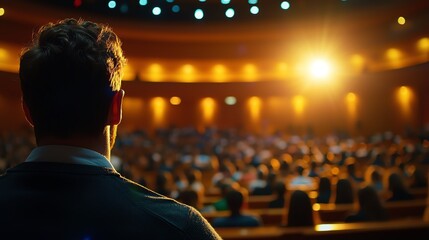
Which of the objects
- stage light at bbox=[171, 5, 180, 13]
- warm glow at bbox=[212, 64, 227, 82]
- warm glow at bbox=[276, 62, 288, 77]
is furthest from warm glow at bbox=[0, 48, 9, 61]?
warm glow at bbox=[276, 62, 288, 77]

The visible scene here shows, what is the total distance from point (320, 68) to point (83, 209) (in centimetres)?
2110

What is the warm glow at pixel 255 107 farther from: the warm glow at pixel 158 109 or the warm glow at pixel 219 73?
the warm glow at pixel 158 109

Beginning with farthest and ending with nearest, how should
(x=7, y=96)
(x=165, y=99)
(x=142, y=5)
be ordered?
(x=165, y=99) < (x=142, y=5) < (x=7, y=96)

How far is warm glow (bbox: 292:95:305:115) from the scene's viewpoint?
74.0ft

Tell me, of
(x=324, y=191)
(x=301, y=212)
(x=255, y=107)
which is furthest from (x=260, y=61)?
(x=301, y=212)

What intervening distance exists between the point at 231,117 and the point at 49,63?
2242 centimetres

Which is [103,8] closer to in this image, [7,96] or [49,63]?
[7,96]

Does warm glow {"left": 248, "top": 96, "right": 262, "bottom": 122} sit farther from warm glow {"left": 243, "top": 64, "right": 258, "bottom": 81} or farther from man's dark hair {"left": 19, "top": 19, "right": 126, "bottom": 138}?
man's dark hair {"left": 19, "top": 19, "right": 126, "bottom": 138}

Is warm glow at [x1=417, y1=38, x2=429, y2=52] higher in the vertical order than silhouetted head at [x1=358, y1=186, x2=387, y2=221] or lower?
higher

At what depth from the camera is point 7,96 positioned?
19.6 metres

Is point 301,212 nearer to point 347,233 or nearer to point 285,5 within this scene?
point 347,233

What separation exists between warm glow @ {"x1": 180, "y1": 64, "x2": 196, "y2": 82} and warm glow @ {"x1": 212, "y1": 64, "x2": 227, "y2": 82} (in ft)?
3.64

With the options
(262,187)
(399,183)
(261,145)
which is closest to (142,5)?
(261,145)

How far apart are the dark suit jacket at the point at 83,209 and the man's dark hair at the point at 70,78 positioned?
117 mm
